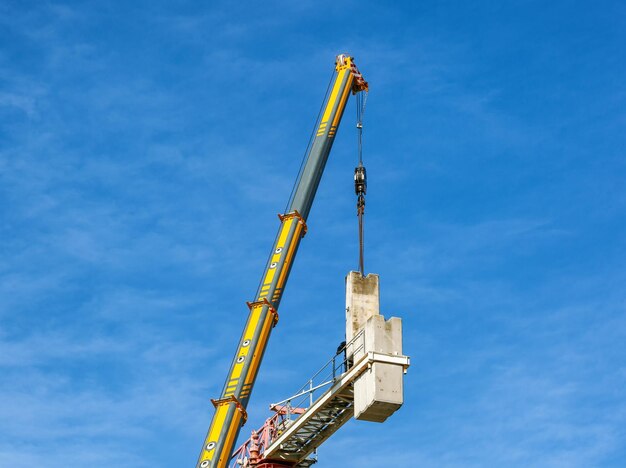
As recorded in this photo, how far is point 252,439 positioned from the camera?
73.4 m

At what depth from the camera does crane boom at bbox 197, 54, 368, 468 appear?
65812mm

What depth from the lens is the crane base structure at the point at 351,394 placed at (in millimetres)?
60906

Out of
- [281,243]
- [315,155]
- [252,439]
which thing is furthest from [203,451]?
[315,155]

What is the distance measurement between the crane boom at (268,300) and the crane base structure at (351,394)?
3.42 m

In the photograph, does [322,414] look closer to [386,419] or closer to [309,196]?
[386,419]

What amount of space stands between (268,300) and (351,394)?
7.57m

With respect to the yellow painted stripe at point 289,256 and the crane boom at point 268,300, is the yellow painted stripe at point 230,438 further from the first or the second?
the yellow painted stripe at point 289,256

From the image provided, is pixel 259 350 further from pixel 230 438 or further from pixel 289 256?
pixel 289 256

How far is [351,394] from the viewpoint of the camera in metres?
64.6

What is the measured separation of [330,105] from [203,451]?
23.1 meters

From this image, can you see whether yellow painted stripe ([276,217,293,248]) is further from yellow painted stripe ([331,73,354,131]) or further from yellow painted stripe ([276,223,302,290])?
yellow painted stripe ([331,73,354,131])

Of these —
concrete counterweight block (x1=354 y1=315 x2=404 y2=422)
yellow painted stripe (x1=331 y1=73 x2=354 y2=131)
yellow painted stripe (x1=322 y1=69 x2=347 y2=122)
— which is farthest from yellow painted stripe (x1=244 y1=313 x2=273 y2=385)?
yellow painted stripe (x1=322 y1=69 x2=347 y2=122)

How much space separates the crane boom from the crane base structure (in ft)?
11.2

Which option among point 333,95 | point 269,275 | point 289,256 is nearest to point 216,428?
point 269,275
